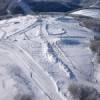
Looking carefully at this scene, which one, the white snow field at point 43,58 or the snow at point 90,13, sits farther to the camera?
the snow at point 90,13

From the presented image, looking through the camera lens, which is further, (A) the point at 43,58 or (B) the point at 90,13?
(B) the point at 90,13

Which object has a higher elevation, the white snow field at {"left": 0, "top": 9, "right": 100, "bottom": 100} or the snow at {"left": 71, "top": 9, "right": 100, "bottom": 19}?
the white snow field at {"left": 0, "top": 9, "right": 100, "bottom": 100}

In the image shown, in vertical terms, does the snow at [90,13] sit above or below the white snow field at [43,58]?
below

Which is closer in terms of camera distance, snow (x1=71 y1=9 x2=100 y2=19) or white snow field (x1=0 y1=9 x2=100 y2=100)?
white snow field (x1=0 y1=9 x2=100 y2=100)

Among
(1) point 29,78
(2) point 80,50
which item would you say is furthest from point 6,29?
(1) point 29,78

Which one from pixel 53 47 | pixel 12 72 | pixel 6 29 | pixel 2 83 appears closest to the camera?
pixel 2 83

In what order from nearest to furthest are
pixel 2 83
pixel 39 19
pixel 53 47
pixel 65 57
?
pixel 2 83 < pixel 65 57 < pixel 53 47 < pixel 39 19

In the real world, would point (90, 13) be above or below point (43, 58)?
below

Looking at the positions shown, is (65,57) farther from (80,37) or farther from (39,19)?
(39,19)
